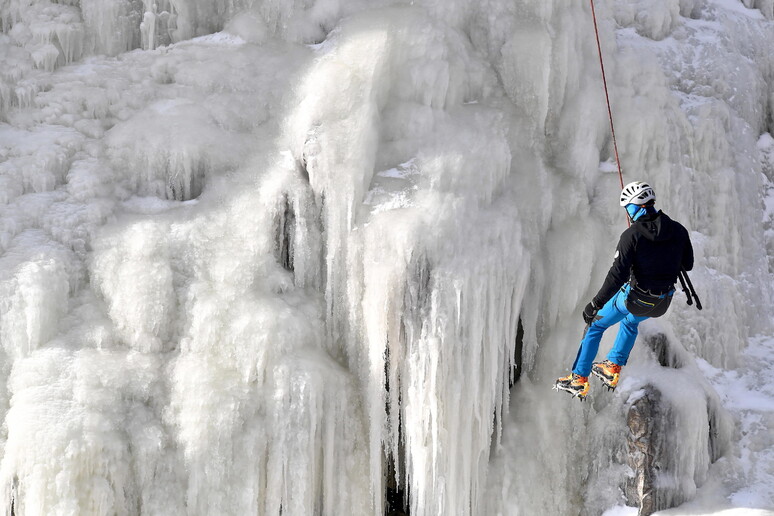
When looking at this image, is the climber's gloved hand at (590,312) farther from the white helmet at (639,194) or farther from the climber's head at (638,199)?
the white helmet at (639,194)

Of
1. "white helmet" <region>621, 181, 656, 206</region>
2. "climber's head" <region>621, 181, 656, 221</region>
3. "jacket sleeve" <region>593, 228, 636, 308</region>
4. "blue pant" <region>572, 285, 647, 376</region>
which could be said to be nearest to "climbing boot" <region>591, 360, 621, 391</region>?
"blue pant" <region>572, 285, 647, 376</region>

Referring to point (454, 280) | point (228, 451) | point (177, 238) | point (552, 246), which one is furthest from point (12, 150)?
point (552, 246)

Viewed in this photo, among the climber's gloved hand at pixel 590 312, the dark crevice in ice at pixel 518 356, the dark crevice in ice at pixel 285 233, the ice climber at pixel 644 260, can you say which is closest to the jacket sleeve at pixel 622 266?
the ice climber at pixel 644 260

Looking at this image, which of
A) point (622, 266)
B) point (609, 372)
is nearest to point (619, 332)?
point (609, 372)

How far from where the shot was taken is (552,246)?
941 cm

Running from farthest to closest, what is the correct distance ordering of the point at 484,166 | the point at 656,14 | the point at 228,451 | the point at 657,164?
the point at 656,14 < the point at 657,164 < the point at 484,166 < the point at 228,451

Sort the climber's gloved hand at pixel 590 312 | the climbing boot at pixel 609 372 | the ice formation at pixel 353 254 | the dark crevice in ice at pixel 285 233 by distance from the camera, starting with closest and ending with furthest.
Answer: the climber's gloved hand at pixel 590 312
the climbing boot at pixel 609 372
the ice formation at pixel 353 254
the dark crevice in ice at pixel 285 233

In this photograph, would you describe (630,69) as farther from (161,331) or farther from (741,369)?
(161,331)

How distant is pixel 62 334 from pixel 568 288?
4830mm

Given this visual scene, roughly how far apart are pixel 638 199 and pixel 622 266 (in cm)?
52

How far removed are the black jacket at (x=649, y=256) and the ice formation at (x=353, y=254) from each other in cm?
199

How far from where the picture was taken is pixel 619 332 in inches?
303

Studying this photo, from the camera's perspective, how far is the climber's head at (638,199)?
23.1 feet

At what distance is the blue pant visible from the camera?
743 centimetres
